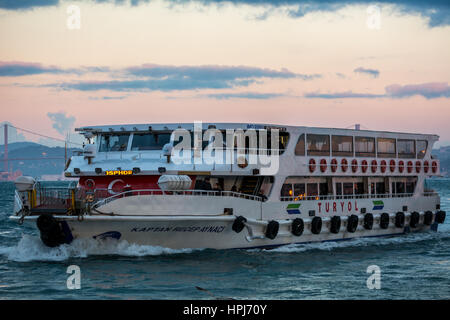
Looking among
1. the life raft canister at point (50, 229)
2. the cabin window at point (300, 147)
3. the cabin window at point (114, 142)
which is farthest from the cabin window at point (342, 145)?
the life raft canister at point (50, 229)

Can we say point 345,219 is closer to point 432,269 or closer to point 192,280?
point 432,269

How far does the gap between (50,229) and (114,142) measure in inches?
205

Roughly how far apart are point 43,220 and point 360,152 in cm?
1414

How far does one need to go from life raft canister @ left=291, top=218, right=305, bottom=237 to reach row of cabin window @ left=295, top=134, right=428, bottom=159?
2.56 meters

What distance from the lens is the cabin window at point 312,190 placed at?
26344mm

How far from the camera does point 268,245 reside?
78.8 feet

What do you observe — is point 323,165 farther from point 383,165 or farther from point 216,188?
point 216,188

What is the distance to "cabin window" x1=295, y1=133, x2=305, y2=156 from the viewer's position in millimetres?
25328

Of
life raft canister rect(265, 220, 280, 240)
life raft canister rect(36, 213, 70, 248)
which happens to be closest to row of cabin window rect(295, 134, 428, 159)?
life raft canister rect(265, 220, 280, 240)

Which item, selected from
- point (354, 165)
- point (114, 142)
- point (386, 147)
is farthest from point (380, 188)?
point (114, 142)

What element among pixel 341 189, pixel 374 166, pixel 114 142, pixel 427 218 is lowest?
pixel 427 218

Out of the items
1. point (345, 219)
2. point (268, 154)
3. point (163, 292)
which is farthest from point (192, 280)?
point (345, 219)

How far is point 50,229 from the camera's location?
2019cm
